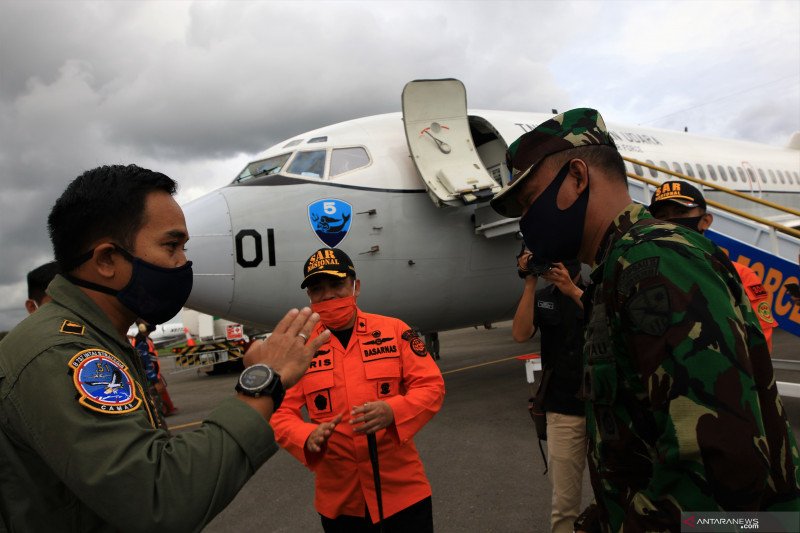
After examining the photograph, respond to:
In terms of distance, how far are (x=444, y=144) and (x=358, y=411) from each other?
5.43 m

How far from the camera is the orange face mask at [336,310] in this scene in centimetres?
293

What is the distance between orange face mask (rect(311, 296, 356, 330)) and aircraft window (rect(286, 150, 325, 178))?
4.16 metres

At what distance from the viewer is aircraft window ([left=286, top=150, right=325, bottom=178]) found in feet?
22.4

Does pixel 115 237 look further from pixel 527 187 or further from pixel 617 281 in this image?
pixel 617 281

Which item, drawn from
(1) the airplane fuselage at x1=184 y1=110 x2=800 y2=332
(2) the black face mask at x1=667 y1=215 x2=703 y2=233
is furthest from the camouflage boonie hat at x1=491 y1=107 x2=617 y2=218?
(1) the airplane fuselage at x1=184 y1=110 x2=800 y2=332

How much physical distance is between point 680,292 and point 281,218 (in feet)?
18.4

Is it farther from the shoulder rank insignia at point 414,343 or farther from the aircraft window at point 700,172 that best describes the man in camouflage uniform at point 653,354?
the aircraft window at point 700,172

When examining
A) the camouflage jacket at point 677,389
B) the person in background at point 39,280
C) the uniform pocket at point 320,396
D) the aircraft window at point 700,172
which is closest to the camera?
the camouflage jacket at point 677,389

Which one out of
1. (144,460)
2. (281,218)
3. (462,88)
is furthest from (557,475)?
(462,88)

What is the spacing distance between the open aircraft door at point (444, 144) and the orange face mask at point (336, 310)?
393 centimetres

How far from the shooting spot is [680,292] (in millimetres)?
1205

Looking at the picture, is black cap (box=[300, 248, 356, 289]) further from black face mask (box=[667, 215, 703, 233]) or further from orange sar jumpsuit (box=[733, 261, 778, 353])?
orange sar jumpsuit (box=[733, 261, 778, 353])

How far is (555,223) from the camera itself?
66.5 inches

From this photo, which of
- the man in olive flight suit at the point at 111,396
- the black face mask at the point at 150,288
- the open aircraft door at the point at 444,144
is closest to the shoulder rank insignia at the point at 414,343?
the man in olive flight suit at the point at 111,396
